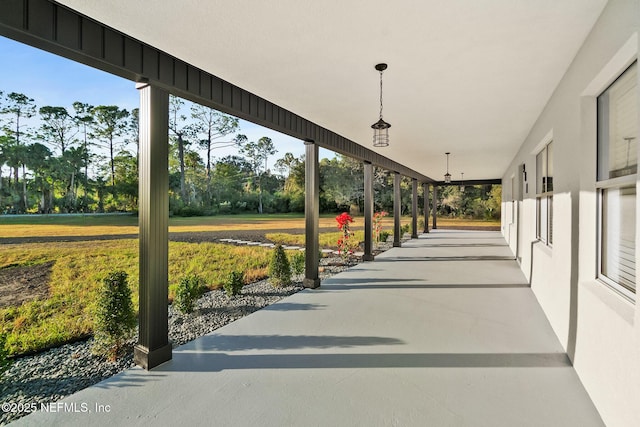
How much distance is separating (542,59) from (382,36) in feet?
4.82

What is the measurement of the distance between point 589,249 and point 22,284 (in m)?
6.13

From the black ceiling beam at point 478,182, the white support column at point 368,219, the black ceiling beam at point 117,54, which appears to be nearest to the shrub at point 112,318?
the black ceiling beam at point 117,54

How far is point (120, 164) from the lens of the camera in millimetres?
5977

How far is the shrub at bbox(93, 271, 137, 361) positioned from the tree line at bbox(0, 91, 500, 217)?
2.46m

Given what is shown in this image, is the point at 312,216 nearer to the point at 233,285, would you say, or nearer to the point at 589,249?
the point at 233,285

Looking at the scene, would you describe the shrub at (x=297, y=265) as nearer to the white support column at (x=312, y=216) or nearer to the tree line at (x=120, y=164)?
the white support column at (x=312, y=216)

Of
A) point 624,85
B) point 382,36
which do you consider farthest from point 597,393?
point 382,36

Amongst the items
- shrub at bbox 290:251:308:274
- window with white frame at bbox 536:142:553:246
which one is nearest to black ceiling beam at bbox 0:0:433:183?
shrub at bbox 290:251:308:274

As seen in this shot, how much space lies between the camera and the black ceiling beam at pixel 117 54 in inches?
70.2

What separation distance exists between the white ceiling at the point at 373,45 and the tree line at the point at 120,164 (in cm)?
328

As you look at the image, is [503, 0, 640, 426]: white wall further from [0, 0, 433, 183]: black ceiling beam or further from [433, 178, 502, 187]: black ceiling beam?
[433, 178, 502, 187]: black ceiling beam

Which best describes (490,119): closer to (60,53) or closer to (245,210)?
(60,53)

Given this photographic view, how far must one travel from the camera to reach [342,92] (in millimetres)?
3535

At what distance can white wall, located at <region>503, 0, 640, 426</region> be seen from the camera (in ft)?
5.43
